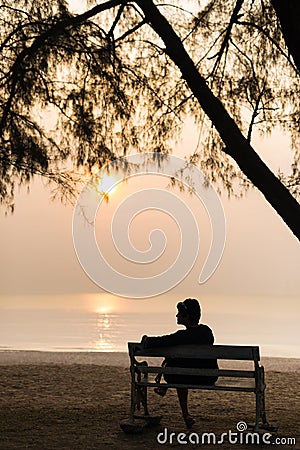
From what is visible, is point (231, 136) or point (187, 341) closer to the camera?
point (187, 341)

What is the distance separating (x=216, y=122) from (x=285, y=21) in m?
1.36

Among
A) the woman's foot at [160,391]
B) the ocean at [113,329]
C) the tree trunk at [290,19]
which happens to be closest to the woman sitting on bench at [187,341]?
the woman's foot at [160,391]

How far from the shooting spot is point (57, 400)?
25.9 ft

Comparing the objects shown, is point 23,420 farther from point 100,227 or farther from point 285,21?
point 285,21

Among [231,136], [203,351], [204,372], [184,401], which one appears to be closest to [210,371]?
[204,372]

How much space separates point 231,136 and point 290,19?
1372 mm

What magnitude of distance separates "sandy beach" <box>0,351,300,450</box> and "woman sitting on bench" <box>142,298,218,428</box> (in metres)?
0.39

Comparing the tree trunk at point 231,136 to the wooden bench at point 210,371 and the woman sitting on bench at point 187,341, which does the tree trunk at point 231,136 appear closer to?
the woman sitting on bench at point 187,341

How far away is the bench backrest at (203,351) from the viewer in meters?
5.82

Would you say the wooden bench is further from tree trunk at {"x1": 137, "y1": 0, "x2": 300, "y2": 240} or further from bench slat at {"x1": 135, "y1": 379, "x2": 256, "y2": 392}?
tree trunk at {"x1": 137, "y1": 0, "x2": 300, "y2": 240}

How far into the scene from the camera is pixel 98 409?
7230mm

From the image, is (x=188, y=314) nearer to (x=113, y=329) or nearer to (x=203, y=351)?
(x=203, y=351)

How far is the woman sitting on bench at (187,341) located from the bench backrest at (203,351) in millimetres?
42

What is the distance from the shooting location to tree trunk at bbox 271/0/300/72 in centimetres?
585
